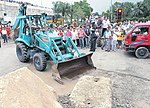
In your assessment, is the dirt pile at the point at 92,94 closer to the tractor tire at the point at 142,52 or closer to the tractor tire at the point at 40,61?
the tractor tire at the point at 40,61

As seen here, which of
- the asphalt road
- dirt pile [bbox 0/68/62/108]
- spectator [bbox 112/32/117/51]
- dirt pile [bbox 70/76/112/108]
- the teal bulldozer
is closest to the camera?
dirt pile [bbox 0/68/62/108]

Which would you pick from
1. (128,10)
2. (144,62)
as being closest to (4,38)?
(144,62)

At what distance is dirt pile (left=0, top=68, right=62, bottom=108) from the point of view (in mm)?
3131

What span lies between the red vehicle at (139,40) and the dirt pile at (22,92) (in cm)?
744

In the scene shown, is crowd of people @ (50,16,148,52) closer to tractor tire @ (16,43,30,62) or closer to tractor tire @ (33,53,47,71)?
tractor tire @ (16,43,30,62)

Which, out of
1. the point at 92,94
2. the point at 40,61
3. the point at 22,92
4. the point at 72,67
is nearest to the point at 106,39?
the point at 72,67

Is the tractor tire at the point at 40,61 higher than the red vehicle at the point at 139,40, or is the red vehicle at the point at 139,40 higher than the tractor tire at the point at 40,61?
the red vehicle at the point at 139,40

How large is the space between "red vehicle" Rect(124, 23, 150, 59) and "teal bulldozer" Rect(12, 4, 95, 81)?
144 inches

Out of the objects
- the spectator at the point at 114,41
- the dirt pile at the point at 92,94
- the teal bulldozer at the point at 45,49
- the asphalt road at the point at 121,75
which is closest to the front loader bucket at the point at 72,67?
the teal bulldozer at the point at 45,49

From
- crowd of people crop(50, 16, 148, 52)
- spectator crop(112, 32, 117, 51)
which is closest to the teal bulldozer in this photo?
crowd of people crop(50, 16, 148, 52)

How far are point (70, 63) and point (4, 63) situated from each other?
3.91m

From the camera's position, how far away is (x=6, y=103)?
3.02 m

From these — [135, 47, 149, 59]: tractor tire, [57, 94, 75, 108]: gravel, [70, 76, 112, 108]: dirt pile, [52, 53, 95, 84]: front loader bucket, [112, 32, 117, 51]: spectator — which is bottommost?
[57, 94, 75, 108]: gravel

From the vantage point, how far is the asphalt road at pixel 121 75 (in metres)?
5.57
